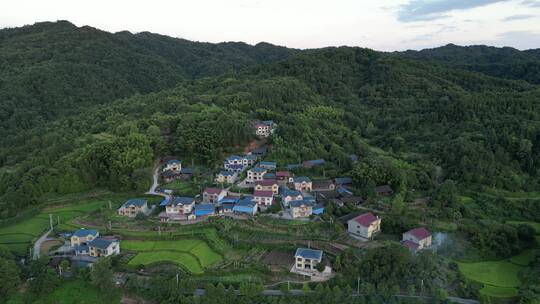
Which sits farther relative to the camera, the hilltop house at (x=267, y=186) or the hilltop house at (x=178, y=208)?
the hilltop house at (x=267, y=186)

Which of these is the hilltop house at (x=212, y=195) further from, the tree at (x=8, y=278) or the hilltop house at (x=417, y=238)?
the hilltop house at (x=417, y=238)

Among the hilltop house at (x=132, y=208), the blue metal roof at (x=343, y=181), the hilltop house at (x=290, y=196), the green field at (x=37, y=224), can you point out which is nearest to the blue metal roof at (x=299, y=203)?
the hilltop house at (x=290, y=196)

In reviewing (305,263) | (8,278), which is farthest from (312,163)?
(8,278)

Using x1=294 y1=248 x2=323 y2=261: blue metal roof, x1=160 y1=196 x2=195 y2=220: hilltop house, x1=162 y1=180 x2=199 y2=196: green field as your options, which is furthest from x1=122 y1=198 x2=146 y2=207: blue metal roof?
x1=294 y1=248 x2=323 y2=261: blue metal roof

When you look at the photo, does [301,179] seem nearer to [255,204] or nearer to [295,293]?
[255,204]

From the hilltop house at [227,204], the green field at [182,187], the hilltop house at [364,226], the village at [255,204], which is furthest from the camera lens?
the green field at [182,187]

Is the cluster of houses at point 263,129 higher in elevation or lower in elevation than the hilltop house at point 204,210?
higher
